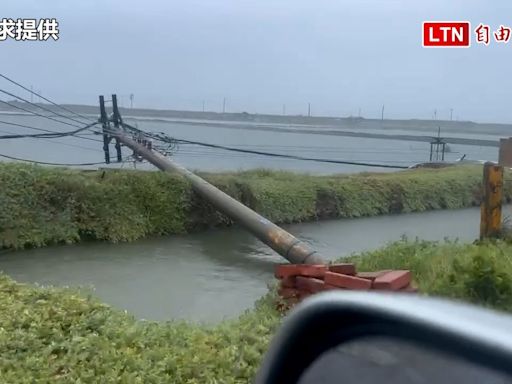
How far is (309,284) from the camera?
5.47m

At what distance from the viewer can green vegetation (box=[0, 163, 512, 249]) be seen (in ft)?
35.7

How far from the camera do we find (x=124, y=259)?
1024 cm

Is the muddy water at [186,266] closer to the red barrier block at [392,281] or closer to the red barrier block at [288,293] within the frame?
the red barrier block at [288,293]

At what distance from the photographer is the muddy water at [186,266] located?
310 inches

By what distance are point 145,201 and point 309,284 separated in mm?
6969

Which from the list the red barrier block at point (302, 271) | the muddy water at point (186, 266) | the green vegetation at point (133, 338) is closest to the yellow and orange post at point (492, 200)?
the green vegetation at point (133, 338)

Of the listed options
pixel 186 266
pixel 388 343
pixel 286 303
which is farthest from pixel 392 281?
pixel 186 266

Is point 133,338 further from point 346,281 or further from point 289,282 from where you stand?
point 289,282

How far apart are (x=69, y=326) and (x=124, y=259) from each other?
19.4 ft

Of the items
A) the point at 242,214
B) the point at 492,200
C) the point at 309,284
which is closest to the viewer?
the point at 309,284

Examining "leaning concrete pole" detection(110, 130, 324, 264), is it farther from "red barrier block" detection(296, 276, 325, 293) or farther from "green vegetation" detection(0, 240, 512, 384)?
"green vegetation" detection(0, 240, 512, 384)

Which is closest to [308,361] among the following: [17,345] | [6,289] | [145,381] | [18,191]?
[145,381]

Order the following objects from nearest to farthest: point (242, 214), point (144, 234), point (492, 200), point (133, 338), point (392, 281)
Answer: point (133, 338), point (392, 281), point (492, 200), point (242, 214), point (144, 234)

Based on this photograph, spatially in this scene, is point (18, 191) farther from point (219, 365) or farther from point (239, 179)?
point (219, 365)
